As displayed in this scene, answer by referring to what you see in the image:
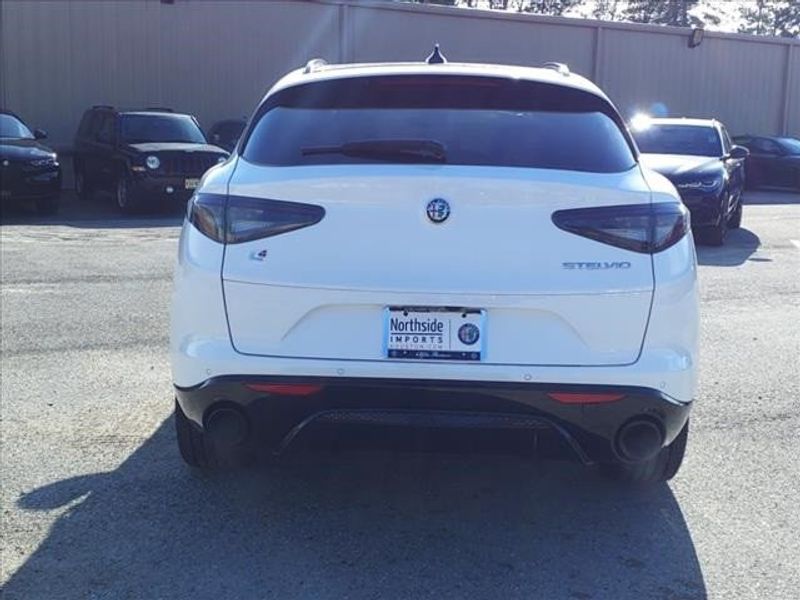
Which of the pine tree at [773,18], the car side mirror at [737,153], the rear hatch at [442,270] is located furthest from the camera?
the pine tree at [773,18]

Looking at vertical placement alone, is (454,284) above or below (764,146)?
above

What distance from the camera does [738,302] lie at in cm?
936

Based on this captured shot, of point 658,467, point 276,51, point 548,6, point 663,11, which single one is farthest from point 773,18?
point 658,467

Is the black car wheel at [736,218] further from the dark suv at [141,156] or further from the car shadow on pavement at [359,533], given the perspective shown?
the car shadow on pavement at [359,533]

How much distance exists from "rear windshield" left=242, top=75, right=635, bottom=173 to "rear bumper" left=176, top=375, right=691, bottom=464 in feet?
2.72

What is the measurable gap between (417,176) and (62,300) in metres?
5.84

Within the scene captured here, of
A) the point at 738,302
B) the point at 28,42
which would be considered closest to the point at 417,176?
the point at 738,302

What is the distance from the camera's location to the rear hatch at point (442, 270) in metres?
3.55

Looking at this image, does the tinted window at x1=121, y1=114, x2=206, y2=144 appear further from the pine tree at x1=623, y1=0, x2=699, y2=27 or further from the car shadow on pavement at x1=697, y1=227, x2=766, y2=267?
the pine tree at x1=623, y1=0, x2=699, y2=27

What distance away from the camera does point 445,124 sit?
394 cm

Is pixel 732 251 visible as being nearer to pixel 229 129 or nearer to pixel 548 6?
pixel 229 129

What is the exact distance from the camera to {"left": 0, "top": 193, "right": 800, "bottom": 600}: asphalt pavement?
363 cm

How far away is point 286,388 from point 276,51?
2126cm

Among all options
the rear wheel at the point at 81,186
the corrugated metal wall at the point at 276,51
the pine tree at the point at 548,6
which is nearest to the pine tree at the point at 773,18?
the pine tree at the point at 548,6
